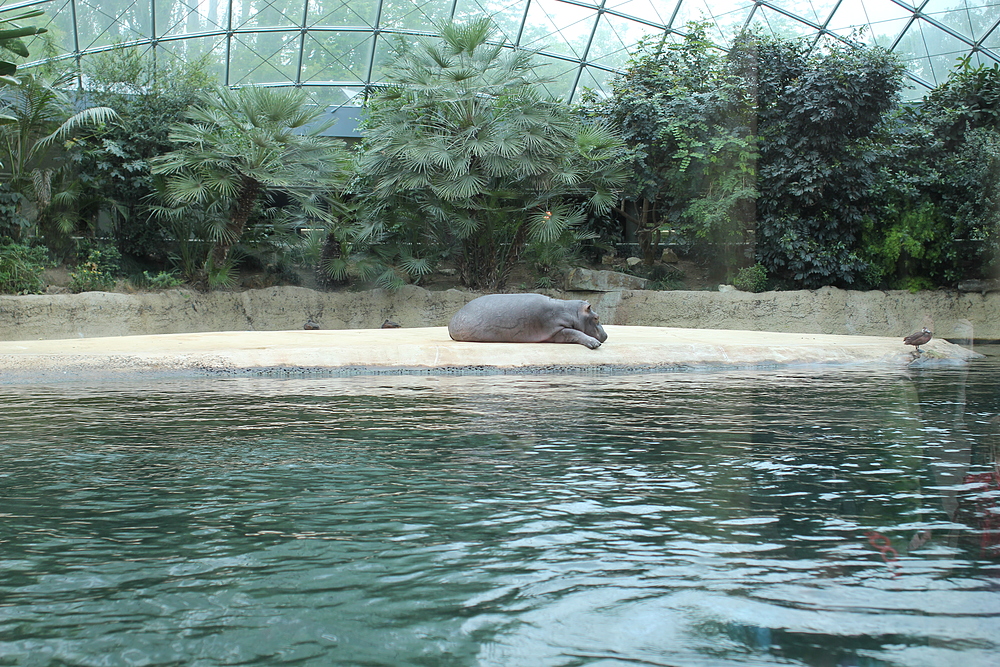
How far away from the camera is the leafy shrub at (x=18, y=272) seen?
561 inches

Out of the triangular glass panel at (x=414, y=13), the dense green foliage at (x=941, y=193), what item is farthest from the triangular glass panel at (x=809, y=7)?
the triangular glass panel at (x=414, y=13)

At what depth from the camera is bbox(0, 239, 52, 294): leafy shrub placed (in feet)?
46.7

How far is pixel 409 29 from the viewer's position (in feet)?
73.7

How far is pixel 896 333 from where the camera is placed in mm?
16562

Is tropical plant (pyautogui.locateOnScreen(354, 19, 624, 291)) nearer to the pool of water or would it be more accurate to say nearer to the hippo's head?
the hippo's head

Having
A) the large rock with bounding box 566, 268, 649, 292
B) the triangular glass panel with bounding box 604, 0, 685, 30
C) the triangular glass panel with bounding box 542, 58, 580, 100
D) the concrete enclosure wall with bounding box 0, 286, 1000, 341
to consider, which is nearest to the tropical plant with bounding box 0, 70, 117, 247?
the concrete enclosure wall with bounding box 0, 286, 1000, 341

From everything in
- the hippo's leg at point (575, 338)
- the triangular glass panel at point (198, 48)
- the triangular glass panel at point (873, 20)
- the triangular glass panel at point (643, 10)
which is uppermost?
the triangular glass panel at point (643, 10)

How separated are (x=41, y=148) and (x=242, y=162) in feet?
14.2

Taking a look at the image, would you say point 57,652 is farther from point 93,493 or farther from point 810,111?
point 810,111

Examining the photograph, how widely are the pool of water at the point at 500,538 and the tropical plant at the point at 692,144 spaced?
12.0 meters

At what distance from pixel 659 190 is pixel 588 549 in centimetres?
1662

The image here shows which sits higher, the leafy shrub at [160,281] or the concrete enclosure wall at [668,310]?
the leafy shrub at [160,281]

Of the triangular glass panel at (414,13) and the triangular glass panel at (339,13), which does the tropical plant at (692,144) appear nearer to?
the triangular glass panel at (414,13)

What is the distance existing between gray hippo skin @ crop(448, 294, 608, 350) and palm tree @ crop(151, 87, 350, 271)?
22.0 ft
